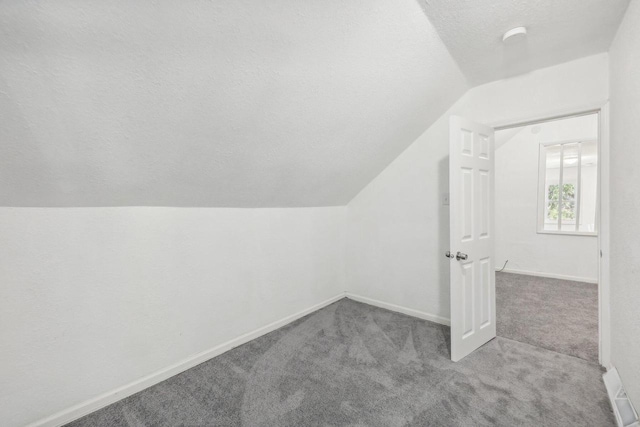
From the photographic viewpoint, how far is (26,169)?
133 centimetres

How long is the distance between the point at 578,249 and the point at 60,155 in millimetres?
6275

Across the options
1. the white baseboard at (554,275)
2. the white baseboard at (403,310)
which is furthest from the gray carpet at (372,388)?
the white baseboard at (554,275)

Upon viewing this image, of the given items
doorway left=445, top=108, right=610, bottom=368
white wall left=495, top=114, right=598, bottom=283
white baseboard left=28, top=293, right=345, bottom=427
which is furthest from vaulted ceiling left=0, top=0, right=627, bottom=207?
white wall left=495, top=114, right=598, bottom=283

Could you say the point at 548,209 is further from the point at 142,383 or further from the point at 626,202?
the point at 142,383

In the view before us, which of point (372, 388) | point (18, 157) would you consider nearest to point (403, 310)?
point (372, 388)

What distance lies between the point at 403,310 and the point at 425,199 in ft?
4.14

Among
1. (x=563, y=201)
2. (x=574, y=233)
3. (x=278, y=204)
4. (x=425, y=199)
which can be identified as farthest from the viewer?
(x=563, y=201)

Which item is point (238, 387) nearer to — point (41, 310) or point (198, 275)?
point (198, 275)

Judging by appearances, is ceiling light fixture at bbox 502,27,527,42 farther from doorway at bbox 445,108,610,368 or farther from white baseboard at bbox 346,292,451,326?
white baseboard at bbox 346,292,451,326

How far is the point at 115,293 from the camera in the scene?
5.90ft

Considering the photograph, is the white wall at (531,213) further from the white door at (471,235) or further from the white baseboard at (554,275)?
the white door at (471,235)

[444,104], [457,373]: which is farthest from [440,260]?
[444,104]

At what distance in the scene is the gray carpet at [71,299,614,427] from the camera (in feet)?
5.36

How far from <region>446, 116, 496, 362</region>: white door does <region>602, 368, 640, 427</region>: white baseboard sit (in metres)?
0.77
